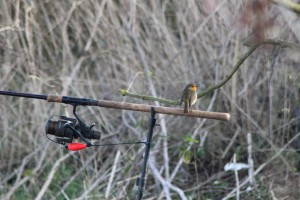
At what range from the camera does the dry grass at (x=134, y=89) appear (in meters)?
6.38

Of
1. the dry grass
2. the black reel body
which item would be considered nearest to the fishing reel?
the black reel body

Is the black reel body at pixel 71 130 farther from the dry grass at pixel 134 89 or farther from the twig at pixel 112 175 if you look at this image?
the dry grass at pixel 134 89

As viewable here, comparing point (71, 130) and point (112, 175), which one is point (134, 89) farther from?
point (71, 130)

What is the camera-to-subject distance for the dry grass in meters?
6.38

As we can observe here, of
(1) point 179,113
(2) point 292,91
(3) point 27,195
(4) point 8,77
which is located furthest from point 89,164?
(1) point 179,113

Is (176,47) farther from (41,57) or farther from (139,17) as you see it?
(41,57)

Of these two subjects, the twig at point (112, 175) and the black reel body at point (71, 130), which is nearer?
the black reel body at point (71, 130)

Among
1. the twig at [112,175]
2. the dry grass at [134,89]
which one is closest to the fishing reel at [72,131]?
the twig at [112,175]

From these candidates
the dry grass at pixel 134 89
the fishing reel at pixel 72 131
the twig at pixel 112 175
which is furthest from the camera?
the dry grass at pixel 134 89

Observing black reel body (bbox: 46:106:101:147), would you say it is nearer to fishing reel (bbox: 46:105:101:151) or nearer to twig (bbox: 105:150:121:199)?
fishing reel (bbox: 46:105:101:151)

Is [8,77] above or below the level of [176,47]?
below

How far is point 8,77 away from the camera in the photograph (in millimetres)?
6891

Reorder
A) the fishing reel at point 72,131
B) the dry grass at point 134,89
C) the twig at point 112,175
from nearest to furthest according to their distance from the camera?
1. the fishing reel at point 72,131
2. the twig at point 112,175
3. the dry grass at point 134,89

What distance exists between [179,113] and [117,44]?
378 centimetres
